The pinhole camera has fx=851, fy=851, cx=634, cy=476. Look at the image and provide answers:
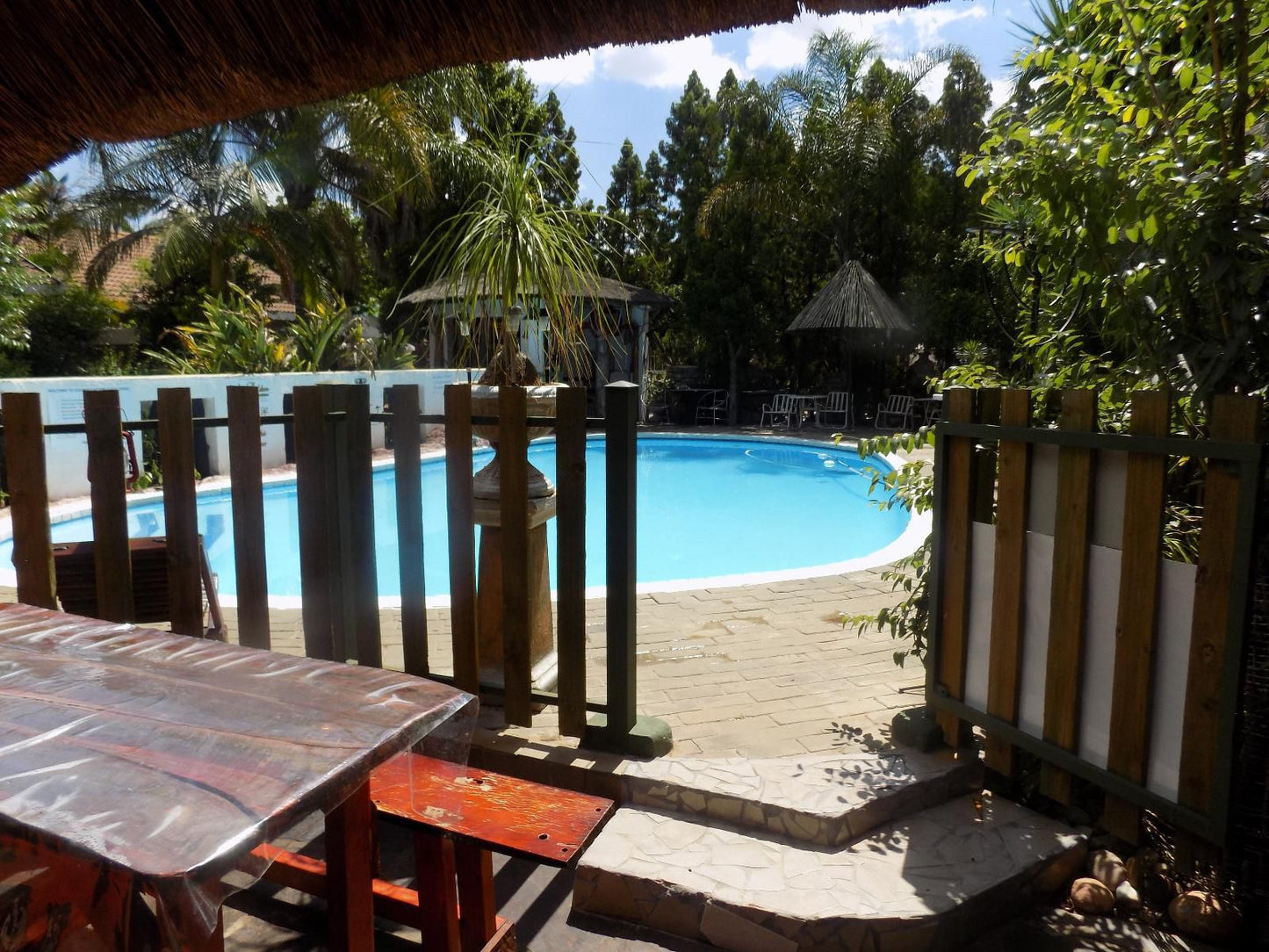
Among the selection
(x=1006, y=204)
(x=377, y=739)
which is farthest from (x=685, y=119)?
(x=377, y=739)

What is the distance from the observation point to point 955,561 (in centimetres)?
285

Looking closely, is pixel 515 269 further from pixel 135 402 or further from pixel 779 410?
pixel 779 410

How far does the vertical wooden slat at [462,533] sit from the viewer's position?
2.95 meters

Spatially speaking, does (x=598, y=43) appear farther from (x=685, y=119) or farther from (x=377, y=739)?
(x=685, y=119)

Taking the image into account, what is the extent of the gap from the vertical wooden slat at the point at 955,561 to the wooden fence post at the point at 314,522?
217 centimetres

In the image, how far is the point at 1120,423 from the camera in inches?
104

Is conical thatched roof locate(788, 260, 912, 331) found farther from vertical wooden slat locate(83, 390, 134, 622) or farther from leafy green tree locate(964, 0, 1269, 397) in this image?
vertical wooden slat locate(83, 390, 134, 622)

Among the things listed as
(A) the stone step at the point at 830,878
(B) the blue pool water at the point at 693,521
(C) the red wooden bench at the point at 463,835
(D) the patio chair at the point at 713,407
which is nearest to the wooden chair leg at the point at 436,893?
Result: (C) the red wooden bench at the point at 463,835

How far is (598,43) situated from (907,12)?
32.7 inches

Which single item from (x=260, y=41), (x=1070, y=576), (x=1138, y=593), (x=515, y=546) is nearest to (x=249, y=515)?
(x=515, y=546)

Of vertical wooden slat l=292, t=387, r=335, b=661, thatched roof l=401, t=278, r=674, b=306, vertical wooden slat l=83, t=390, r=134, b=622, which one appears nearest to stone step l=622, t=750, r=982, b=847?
vertical wooden slat l=292, t=387, r=335, b=661

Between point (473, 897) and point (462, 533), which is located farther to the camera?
point (462, 533)

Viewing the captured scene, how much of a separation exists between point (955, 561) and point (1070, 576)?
18.9 inches

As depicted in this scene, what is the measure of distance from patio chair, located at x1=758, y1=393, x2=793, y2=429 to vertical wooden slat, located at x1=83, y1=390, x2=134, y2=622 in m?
15.5
